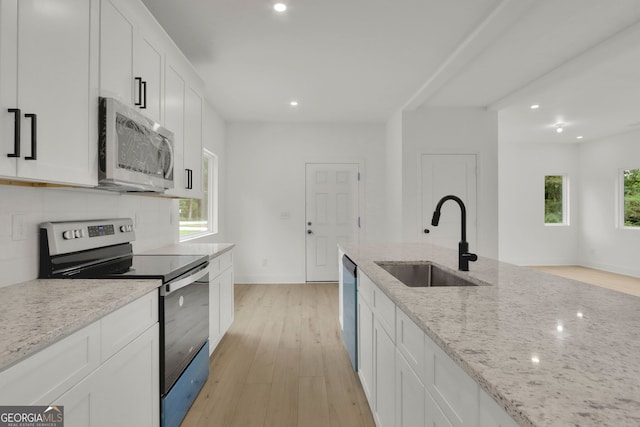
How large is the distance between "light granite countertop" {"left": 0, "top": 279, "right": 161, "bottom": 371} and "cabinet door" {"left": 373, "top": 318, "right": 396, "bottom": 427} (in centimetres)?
108

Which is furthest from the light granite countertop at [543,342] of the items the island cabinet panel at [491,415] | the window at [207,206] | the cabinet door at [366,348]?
the window at [207,206]

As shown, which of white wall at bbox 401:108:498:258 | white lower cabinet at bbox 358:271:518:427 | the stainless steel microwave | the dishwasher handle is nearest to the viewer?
white lower cabinet at bbox 358:271:518:427

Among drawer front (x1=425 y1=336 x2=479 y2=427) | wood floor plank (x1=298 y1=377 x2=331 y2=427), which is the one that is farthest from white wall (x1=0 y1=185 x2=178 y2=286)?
drawer front (x1=425 y1=336 x2=479 y2=427)

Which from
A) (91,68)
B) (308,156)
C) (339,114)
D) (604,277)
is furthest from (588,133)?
(91,68)

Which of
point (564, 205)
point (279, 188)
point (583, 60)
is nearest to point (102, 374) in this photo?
point (583, 60)

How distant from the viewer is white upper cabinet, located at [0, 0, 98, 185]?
1138 mm

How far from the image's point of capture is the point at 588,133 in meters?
6.36

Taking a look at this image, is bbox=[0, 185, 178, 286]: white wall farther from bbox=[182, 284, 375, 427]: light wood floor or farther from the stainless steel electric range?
bbox=[182, 284, 375, 427]: light wood floor

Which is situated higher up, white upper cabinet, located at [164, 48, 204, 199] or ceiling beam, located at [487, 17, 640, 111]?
ceiling beam, located at [487, 17, 640, 111]

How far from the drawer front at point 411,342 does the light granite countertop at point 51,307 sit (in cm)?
105

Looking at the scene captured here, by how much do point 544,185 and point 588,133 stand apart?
129cm

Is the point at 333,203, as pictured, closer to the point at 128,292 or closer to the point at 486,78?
the point at 486,78

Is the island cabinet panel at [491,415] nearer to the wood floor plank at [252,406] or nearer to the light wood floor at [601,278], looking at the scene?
the wood floor plank at [252,406]

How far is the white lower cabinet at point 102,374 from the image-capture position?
90 cm
